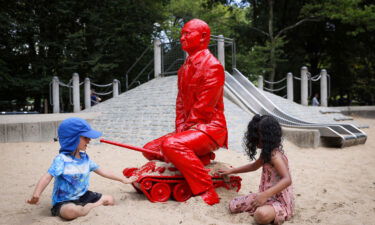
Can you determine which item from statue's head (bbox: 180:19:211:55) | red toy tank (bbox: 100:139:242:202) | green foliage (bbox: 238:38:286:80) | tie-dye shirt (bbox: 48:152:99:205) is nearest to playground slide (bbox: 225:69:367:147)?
green foliage (bbox: 238:38:286:80)

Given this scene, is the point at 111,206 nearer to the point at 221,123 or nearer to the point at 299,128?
the point at 221,123

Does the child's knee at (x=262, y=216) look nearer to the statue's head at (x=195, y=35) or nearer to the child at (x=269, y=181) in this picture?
the child at (x=269, y=181)

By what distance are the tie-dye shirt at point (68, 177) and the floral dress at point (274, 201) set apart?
1489mm

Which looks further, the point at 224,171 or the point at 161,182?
the point at 224,171

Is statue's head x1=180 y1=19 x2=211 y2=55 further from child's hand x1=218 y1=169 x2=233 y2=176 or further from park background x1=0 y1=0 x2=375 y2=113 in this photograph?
park background x1=0 y1=0 x2=375 y2=113

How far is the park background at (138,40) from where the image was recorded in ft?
55.4

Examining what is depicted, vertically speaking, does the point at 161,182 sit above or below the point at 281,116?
below

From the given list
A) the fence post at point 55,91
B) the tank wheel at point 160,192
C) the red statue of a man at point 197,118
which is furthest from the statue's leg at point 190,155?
the fence post at point 55,91

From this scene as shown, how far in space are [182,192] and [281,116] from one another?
7.39m

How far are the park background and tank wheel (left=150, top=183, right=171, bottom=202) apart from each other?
14333 mm

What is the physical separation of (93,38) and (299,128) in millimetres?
14163

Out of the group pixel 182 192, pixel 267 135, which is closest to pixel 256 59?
pixel 182 192

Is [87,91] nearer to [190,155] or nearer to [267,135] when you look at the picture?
[190,155]

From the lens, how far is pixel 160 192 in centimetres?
346
